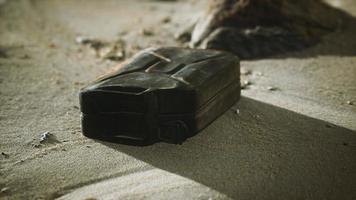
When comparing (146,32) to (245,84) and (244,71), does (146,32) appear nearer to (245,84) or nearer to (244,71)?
(244,71)

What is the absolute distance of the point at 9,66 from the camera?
445 cm

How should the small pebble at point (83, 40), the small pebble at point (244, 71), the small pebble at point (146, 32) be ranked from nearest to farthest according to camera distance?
1. the small pebble at point (244, 71)
2. the small pebble at point (83, 40)
3. the small pebble at point (146, 32)

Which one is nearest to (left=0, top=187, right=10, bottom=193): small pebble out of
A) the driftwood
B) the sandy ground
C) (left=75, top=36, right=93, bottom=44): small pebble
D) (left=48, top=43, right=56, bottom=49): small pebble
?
the sandy ground

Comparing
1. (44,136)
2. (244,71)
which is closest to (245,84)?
(244,71)

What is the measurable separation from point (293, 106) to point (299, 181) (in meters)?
1.00

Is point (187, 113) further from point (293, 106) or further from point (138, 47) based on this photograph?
point (138, 47)

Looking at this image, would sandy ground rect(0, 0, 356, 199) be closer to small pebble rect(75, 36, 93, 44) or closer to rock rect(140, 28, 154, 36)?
small pebble rect(75, 36, 93, 44)

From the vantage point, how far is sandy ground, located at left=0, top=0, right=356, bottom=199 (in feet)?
8.27

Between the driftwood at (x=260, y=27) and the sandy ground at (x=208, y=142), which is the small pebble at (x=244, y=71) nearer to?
the sandy ground at (x=208, y=142)

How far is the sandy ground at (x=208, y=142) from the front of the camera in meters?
2.52

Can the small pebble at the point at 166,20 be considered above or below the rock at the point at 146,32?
above

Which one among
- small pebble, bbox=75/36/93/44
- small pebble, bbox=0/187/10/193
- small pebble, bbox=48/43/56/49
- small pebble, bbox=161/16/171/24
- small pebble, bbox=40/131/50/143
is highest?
small pebble, bbox=161/16/171/24

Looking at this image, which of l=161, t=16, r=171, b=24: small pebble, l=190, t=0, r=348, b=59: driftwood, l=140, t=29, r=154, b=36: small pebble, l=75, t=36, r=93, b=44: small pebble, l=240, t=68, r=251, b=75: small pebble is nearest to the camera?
l=240, t=68, r=251, b=75: small pebble

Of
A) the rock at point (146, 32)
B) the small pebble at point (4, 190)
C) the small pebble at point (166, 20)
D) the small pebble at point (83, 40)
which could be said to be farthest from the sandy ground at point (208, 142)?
the small pebble at point (166, 20)
